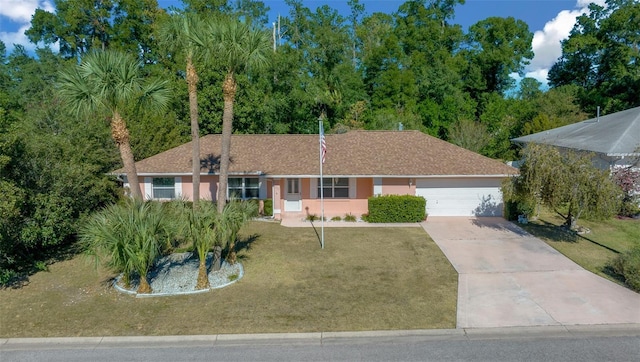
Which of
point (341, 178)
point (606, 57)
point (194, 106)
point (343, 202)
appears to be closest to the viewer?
point (194, 106)

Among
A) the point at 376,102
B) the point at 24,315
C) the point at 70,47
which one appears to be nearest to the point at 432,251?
the point at 24,315

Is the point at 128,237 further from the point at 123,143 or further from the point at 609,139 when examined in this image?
the point at 609,139

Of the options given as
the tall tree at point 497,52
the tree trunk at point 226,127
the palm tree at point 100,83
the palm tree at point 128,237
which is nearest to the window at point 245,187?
the tree trunk at point 226,127

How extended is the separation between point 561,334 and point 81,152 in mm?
19486

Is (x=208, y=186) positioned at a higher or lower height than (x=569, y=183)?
lower

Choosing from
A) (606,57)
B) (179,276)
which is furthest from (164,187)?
(606,57)

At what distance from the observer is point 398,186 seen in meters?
21.4

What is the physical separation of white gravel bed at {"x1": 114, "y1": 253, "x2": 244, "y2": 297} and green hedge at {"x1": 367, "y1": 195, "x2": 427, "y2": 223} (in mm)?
8370

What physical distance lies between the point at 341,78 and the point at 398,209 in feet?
72.8

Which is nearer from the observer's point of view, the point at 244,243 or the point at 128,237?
the point at 128,237

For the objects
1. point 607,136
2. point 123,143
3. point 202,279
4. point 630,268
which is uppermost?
point 607,136

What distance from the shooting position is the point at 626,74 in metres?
39.5

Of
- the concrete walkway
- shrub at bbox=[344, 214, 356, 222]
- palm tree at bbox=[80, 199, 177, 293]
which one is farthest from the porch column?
palm tree at bbox=[80, 199, 177, 293]

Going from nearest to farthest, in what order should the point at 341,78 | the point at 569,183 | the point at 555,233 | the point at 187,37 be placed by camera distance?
1. the point at 187,37
2. the point at 569,183
3. the point at 555,233
4. the point at 341,78
